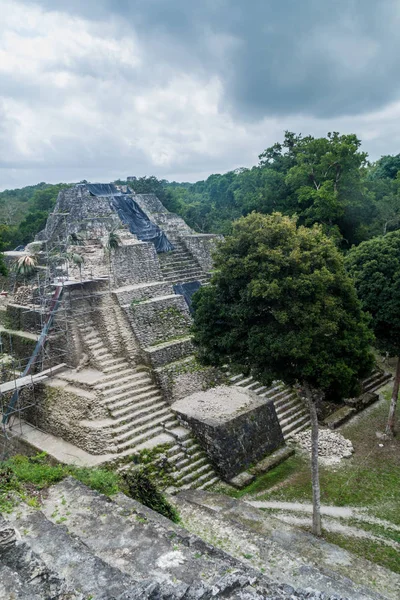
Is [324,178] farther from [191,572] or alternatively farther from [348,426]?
[191,572]

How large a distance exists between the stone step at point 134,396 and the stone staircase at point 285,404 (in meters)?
2.26

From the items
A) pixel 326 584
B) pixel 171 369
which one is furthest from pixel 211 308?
pixel 326 584

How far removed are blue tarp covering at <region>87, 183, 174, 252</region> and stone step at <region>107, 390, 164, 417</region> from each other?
23.3 feet

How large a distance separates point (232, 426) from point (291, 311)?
3.43m

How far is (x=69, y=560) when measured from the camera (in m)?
4.26

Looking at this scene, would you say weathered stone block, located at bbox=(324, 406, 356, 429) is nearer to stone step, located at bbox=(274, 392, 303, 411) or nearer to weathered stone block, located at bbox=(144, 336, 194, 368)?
stone step, located at bbox=(274, 392, 303, 411)

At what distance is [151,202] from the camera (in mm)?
20062

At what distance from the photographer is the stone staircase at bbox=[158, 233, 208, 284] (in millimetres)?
15039

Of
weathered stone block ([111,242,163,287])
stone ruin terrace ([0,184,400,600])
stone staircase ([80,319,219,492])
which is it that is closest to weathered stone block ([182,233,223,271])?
stone ruin terrace ([0,184,400,600])

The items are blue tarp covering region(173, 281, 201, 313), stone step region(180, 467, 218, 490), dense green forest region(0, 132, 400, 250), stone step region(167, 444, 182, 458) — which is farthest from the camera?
dense green forest region(0, 132, 400, 250)

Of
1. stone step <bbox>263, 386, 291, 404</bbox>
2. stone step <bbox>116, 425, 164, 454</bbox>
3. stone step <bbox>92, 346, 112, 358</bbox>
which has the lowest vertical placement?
stone step <bbox>263, 386, 291, 404</bbox>

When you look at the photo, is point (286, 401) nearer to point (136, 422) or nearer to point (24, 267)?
point (136, 422)

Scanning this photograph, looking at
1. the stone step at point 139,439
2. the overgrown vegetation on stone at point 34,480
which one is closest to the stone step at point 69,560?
the overgrown vegetation on stone at point 34,480

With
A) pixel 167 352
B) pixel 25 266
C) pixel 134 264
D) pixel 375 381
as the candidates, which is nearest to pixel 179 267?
pixel 134 264
